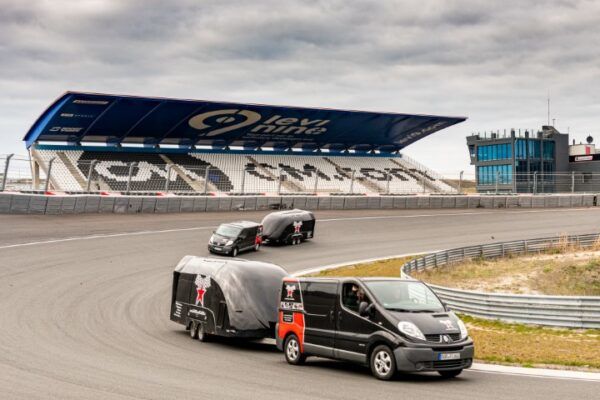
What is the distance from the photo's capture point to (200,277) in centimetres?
1778

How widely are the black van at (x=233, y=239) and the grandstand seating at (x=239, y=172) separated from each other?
11.6 metres

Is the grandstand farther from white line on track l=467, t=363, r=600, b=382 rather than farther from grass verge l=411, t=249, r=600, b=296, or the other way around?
white line on track l=467, t=363, r=600, b=382

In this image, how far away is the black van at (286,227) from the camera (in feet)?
107

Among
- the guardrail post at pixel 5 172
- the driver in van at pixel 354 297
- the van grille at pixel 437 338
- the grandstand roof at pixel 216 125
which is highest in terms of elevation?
the grandstand roof at pixel 216 125

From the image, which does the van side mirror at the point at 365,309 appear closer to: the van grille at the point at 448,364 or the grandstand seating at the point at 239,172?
the van grille at the point at 448,364

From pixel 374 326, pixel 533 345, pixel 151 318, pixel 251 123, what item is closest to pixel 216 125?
pixel 251 123

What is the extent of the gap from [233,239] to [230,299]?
12.6m

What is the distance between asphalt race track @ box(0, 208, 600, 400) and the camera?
37.8ft

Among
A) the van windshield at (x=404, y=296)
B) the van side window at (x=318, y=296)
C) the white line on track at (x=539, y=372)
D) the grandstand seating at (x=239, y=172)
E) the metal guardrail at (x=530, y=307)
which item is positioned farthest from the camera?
the grandstand seating at (x=239, y=172)

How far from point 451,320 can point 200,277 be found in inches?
272

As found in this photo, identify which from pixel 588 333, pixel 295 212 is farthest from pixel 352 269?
pixel 588 333

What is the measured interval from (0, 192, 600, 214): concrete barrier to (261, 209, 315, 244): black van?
9.73 metres

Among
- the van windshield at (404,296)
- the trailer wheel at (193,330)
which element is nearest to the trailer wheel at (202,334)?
the trailer wheel at (193,330)

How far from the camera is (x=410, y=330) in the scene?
40.4 ft
